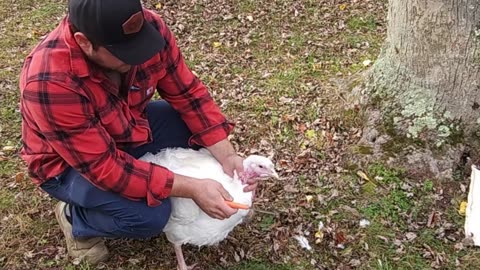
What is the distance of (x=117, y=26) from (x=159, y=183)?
31.2 inches

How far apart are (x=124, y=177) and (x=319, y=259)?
1.18 metres

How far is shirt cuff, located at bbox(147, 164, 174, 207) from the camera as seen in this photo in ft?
9.36

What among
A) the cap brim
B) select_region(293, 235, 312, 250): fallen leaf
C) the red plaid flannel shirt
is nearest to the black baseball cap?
the cap brim

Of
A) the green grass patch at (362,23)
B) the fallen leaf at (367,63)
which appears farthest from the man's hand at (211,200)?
the green grass patch at (362,23)

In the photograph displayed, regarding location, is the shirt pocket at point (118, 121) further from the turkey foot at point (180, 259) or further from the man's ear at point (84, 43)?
the turkey foot at point (180, 259)

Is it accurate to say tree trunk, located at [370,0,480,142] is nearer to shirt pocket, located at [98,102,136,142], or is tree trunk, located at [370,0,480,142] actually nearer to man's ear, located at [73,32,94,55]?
shirt pocket, located at [98,102,136,142]

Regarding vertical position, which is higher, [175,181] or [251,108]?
[175,181]

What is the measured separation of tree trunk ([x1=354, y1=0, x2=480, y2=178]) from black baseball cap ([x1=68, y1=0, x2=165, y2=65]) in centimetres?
170

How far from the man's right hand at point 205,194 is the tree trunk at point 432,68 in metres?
1.44

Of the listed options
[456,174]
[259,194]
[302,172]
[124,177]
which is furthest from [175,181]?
[456,174]

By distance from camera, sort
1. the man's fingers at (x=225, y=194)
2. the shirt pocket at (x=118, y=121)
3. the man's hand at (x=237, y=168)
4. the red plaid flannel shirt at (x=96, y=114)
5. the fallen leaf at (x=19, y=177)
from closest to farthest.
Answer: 1. the red plaid flannel shirt at (x=96, y=114)
2. the shirt pocket at (x=118, y=121)
3. the man's fingers at (x=225, y=194)
4. the man's hand at (x=237, y=168)
5. the fallen leaf at (x=19, y=177)

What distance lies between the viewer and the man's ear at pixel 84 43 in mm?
2469

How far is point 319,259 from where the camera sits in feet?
10.9

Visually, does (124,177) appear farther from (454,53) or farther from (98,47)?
(454,53)
